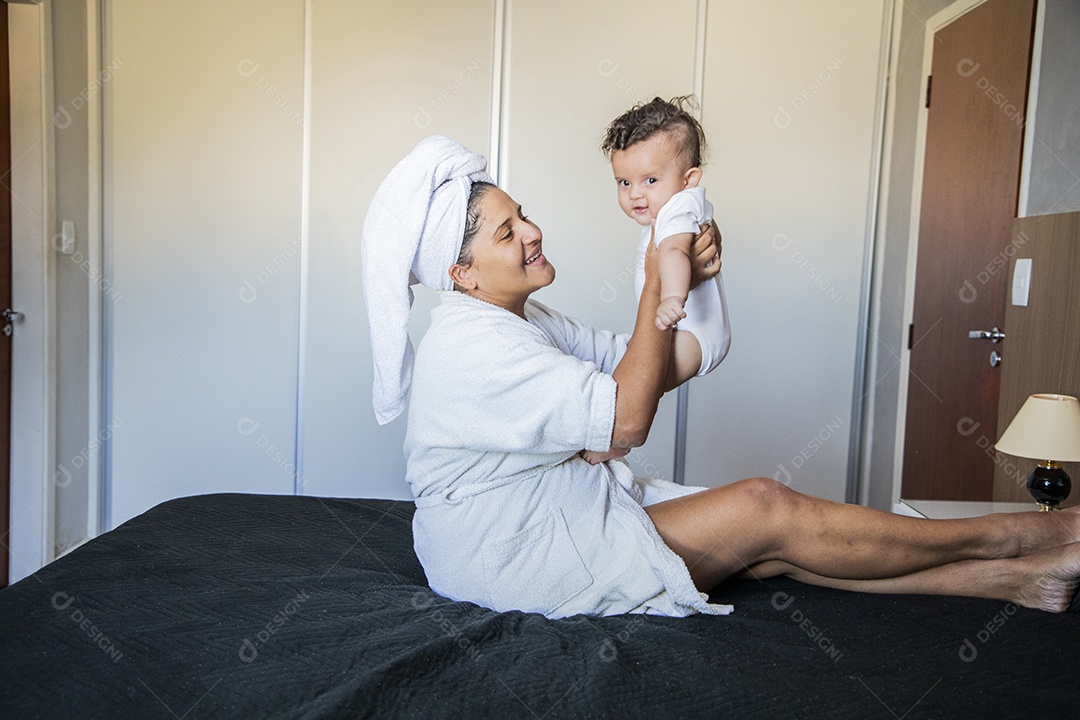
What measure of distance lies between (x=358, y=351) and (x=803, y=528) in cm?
226

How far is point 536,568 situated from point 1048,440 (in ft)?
3.89

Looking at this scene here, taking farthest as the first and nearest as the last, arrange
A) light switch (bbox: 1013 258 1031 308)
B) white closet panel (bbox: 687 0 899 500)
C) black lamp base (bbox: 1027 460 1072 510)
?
white closet panel (bbox: 687 0 899 500)
light switch (bbox: 1013 258 1031 308)
black lamp base (bbox: 1027 460 1072 510)

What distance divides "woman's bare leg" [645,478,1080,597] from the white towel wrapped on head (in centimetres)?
57

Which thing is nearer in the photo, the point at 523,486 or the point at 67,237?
the point at 523,486

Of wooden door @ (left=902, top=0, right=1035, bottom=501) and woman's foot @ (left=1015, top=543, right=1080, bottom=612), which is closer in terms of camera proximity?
woman's foot @ (left=1015, top=543, right=1080, bottom=612)

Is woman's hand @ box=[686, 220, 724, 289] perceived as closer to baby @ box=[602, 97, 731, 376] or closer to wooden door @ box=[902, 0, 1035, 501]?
baby @ box=[602, 97, 731, 376]

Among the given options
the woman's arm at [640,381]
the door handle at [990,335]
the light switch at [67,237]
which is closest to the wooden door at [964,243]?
the door handle at [990,335]

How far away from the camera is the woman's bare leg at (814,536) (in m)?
1.56

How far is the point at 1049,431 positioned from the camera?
1987mm

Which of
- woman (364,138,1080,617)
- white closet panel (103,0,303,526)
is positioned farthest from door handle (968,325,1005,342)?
white closet panel (103,0,303,526)

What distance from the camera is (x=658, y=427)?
361cm

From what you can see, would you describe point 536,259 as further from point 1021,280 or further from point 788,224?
point 788,224

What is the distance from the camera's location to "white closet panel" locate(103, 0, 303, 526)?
337 centimetres

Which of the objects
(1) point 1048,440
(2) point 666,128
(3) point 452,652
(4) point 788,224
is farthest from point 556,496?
(4) point 788,224
